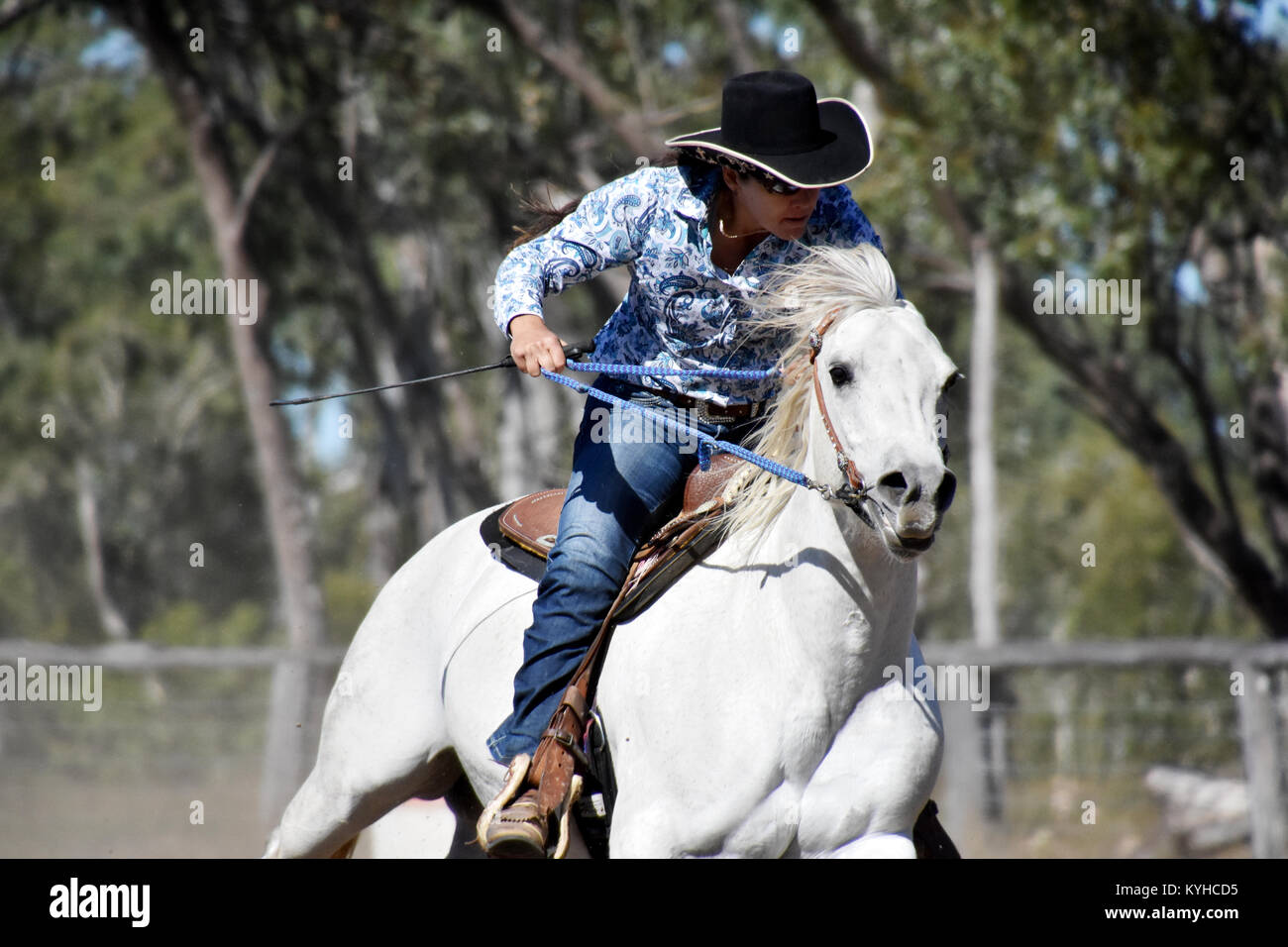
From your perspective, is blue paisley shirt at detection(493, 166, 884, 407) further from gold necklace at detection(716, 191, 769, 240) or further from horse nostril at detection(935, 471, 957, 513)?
horse nostril at detection(935, 471, 957, 513)

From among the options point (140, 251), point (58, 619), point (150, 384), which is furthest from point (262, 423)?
Answer: point (58, 619)

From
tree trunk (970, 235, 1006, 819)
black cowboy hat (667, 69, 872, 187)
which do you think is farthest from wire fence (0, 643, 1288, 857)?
black cowboy hat (667, 69, 872, 187)

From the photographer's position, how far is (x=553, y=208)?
4.43 meters

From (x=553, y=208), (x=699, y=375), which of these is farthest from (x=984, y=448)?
(x=699, y=375)

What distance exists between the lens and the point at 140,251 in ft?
99.0

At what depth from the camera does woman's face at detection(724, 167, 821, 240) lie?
3758 mm

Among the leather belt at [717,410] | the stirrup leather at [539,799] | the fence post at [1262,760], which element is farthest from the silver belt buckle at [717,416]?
the fence post at [1262,760]

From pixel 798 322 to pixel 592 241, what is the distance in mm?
718

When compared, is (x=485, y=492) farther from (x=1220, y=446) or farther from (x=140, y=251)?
(x=140, y=251)

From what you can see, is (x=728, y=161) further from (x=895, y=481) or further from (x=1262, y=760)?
(x=1262, y=760)

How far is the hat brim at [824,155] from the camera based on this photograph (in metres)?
3.66

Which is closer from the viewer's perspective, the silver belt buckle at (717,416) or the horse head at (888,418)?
the horse head at (888,418)

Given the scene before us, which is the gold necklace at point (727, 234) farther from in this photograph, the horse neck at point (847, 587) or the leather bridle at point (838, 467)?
the horse neck at point (847, 587)
